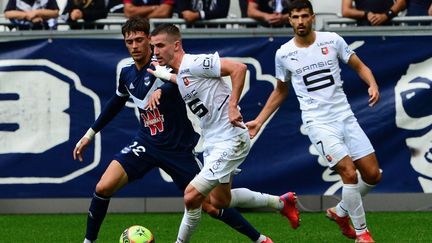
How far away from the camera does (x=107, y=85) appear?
13.2 m

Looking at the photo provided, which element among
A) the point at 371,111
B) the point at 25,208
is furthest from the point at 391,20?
the point at 25,208

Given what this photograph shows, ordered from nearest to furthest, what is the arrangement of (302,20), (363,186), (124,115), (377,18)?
(302,20) → (363,186) → (377,18) → (124,115)

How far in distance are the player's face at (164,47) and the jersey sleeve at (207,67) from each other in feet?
0.74

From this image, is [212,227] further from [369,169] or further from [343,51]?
[343,51]

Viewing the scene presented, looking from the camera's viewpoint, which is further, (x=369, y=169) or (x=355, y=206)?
(x=369, y=169)

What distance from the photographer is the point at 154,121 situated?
9.62m

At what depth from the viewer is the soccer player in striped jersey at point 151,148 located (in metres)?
9.50

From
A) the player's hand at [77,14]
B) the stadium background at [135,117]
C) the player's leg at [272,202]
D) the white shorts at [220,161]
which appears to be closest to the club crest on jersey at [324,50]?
the player's leg at [272,202]

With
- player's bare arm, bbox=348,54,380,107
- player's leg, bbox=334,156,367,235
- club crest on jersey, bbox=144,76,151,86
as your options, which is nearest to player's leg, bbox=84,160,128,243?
club crest on jersey, bbox=144,76,151,86

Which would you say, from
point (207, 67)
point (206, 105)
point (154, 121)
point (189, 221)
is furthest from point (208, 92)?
point (189, 221)

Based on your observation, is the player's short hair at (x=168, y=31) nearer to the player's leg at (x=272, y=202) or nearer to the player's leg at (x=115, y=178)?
the player's leg at (x=115, y=178)

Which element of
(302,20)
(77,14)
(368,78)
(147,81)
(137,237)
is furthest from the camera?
(77,14)

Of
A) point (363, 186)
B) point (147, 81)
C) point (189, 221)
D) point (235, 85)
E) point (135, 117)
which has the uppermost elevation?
point (235, 85)

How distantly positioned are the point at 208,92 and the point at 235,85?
41cm
